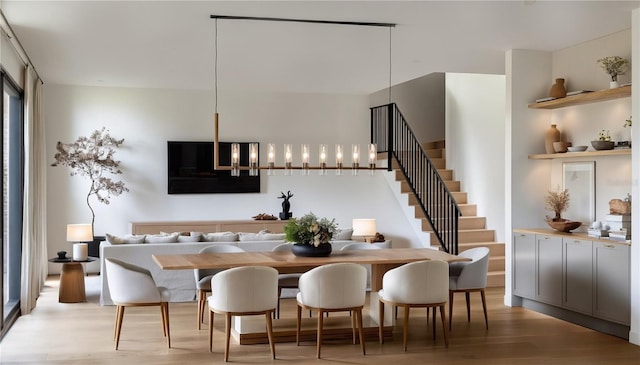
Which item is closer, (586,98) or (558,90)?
(586,98)

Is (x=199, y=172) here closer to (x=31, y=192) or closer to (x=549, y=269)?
(x=31, y=192)

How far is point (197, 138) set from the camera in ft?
39.1

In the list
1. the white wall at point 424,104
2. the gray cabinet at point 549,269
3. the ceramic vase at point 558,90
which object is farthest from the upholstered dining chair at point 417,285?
the white wall at point 424,104

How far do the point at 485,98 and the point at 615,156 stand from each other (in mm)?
3796

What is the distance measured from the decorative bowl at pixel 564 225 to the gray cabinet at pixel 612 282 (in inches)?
25.3

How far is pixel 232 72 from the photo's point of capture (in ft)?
32.0

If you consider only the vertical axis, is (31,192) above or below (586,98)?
below

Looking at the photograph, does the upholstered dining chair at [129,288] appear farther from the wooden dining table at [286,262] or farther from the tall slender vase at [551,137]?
the tall slender vase at [551,137]

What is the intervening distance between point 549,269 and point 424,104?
267 inches

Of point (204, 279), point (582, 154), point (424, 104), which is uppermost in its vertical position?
point (424, 104)

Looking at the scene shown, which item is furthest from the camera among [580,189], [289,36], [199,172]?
[199,172]

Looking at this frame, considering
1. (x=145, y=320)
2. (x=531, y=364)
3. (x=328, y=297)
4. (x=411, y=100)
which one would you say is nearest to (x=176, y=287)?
(x=145, y=320)

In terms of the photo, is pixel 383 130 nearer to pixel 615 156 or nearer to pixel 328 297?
pixel 615 156

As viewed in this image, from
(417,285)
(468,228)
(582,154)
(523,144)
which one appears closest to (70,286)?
(417,285)
